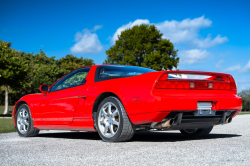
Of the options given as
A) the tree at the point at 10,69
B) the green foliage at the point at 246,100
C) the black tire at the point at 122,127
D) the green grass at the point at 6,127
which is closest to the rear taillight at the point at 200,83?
the black tire at the point at 122,127

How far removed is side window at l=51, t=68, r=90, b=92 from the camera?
5715mm

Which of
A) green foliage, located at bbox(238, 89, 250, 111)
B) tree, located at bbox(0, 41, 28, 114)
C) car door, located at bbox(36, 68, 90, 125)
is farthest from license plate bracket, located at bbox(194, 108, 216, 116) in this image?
green foliage, located at bbox(238, 89, 250, 111)

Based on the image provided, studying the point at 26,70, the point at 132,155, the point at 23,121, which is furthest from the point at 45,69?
the point at 132,155

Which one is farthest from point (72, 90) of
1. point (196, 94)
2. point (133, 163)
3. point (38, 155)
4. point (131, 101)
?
point (133, 163)

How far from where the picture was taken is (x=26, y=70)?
30000 mm

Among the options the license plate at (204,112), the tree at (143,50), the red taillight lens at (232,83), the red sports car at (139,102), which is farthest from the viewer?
the tree at (143,50)

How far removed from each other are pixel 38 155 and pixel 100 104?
150 cm

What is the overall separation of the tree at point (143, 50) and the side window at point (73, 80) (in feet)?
89.0

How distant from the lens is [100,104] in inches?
199

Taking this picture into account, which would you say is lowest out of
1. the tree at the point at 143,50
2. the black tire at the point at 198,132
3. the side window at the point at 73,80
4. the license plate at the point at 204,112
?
the black tire at the point at 198,132

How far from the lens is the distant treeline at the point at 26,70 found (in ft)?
92.6

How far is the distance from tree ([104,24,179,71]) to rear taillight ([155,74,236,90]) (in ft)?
92.6

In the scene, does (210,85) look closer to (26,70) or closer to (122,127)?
(122,127)

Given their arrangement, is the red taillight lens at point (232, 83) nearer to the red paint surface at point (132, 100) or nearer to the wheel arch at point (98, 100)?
the red paint surface at point (132, 100)
